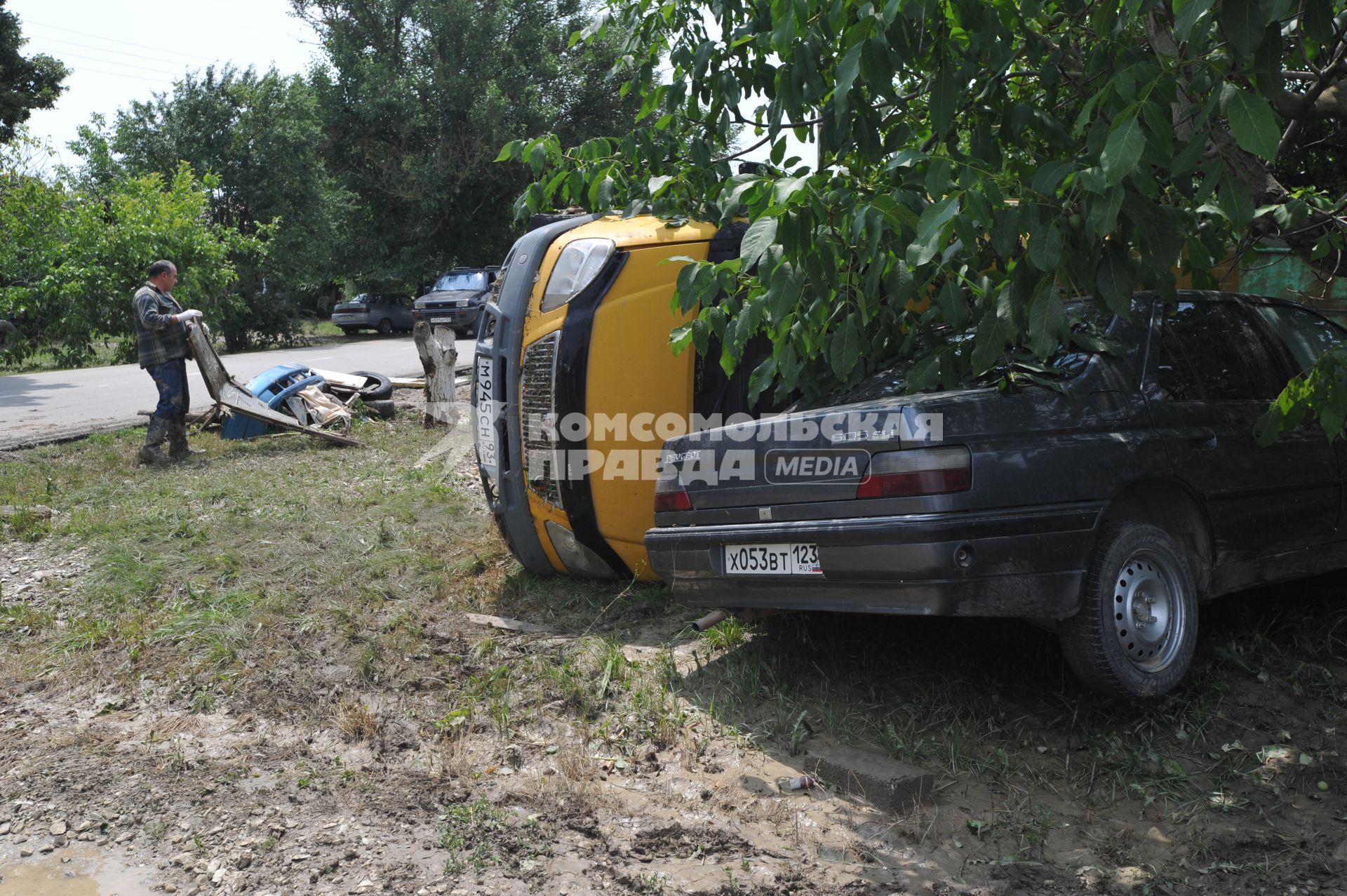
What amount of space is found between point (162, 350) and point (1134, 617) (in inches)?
332

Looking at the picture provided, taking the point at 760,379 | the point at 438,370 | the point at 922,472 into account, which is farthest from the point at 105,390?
the point at 922,472

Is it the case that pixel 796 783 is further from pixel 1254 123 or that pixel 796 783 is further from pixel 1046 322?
pixel 1254 123

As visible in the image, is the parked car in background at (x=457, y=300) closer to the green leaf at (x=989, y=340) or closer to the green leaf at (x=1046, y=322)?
the green leaf at (x=989, y=340)

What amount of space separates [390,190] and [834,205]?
32263 millimetres

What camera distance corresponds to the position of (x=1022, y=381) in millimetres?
4082

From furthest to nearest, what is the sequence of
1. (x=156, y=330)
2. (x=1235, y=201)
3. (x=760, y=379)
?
(x=156, y=330) < (x=760, y=379) < (x=1235, y=201)

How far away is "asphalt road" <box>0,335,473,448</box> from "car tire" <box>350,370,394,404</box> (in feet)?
5.39

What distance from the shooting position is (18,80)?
2130cm

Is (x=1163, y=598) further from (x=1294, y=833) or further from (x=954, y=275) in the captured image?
(x=954, y=275)

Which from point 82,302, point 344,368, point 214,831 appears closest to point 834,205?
point 214,831

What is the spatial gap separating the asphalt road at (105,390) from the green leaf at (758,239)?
9.54 meters

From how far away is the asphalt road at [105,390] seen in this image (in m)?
11.9

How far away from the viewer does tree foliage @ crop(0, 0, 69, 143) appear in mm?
20875

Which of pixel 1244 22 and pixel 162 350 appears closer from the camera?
pixel 1244 22
